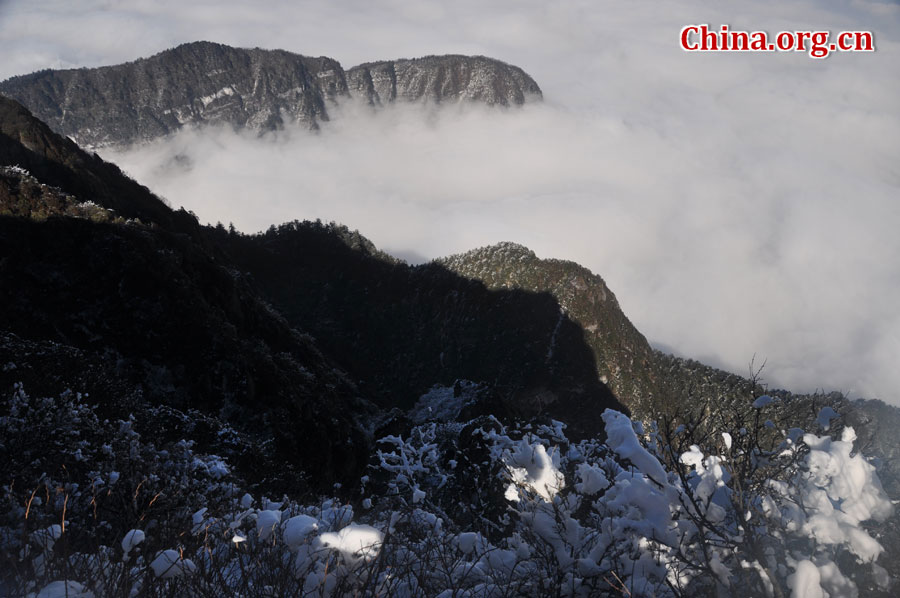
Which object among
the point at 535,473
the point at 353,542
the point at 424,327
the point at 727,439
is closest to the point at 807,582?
the point at 727,439

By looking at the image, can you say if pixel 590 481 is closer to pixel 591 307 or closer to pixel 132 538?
pixel 132 538

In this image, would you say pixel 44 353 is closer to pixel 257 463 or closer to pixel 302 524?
pixel 257 463

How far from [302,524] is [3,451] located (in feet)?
23.8

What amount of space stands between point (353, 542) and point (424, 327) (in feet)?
215

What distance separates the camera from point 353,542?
4.46m

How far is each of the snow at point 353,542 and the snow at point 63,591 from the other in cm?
172

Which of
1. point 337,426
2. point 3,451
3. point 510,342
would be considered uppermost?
point 3,451

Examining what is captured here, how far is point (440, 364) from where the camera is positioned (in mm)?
64688

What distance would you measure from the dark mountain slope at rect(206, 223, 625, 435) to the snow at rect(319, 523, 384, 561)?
50851 mm

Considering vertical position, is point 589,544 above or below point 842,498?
below

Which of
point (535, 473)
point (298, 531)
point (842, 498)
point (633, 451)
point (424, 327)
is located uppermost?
point (633, 451)

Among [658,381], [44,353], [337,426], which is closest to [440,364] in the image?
[658,381]

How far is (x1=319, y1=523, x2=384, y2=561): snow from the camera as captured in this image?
442 centimetres

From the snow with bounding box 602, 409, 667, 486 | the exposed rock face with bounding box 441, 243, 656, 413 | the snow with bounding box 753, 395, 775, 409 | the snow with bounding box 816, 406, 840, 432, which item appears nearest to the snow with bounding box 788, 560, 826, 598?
the snow with bounding box 602, 409, 667, 486
